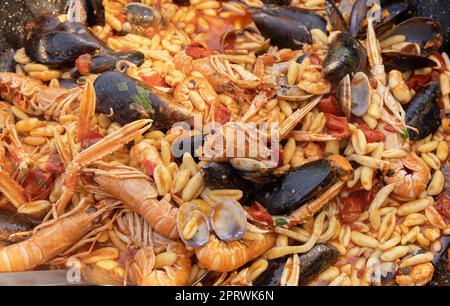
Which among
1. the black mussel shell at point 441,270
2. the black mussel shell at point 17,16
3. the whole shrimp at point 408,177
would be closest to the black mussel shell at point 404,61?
the whole shrimp at point 408,177

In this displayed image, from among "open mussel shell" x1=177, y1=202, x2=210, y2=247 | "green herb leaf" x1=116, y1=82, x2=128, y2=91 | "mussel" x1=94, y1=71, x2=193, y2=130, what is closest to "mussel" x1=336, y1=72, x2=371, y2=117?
"mussel" x1=94, y1=71, x2=193, y2=130

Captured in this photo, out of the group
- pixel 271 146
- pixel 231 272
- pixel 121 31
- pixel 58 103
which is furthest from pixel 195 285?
pixel 121 31

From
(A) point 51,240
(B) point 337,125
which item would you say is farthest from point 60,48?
(B) point 337,125

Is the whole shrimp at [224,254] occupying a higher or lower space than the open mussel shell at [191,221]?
lower

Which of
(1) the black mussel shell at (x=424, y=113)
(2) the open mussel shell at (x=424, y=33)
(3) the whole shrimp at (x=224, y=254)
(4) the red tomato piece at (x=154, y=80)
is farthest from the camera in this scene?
(2) the open mussel shell at (x=424, y=33)

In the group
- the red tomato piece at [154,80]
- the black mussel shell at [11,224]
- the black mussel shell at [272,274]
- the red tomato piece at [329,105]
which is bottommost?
the black mussel shell at [272,274]

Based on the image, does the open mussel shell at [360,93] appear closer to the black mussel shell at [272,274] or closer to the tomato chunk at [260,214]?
the tomato chunk at [260,214]

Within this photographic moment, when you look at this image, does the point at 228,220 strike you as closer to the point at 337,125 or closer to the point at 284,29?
the point at 337,125
